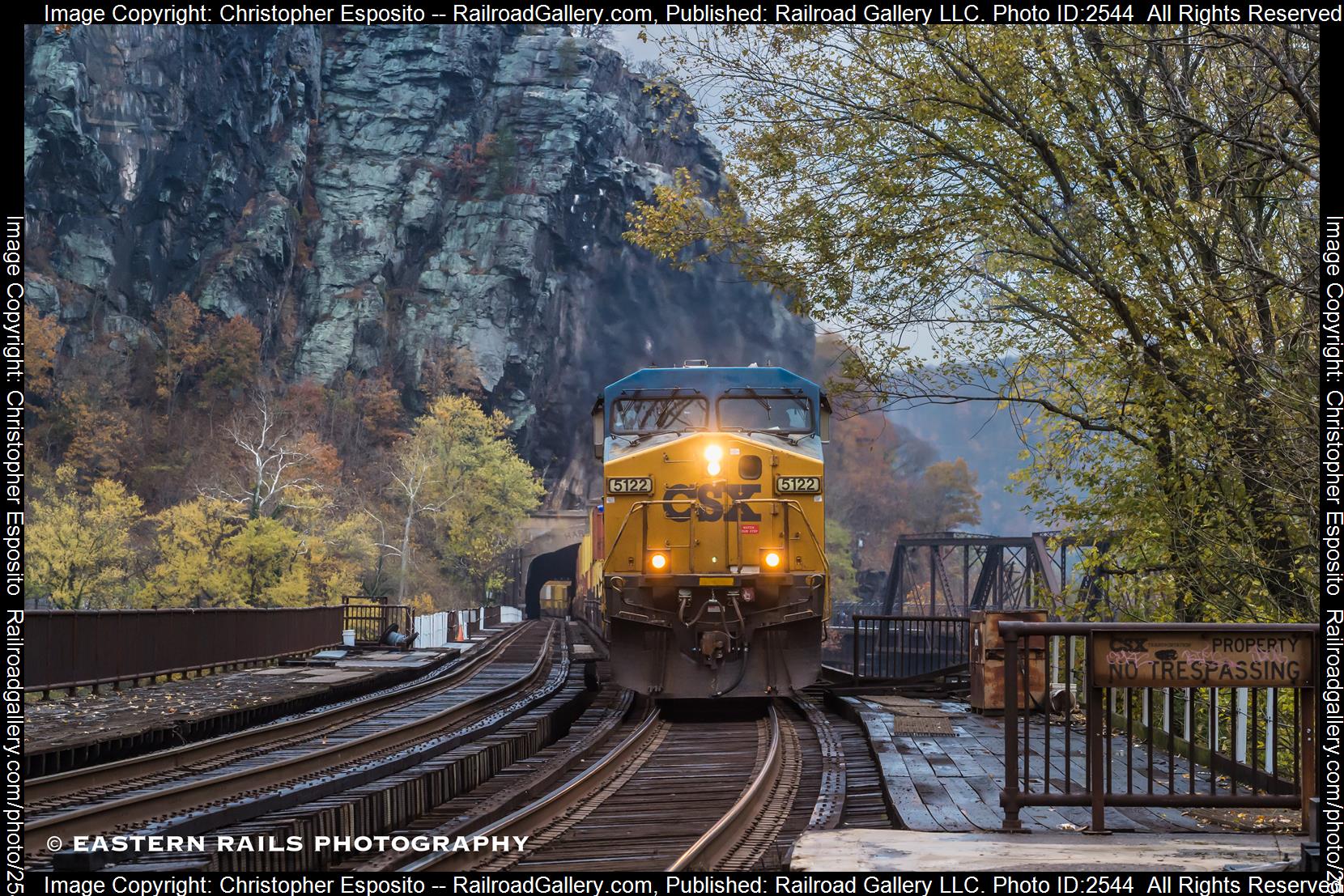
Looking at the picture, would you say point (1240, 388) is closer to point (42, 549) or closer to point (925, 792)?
point (925, 792)

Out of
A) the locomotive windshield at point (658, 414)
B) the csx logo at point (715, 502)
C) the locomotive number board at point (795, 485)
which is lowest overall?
the csx logo at point (715, 502)

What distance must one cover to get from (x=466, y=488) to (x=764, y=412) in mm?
53875

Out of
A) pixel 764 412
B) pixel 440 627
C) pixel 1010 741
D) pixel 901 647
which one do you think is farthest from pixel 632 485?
pixel 440 627

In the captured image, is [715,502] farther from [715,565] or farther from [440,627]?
[440,627]

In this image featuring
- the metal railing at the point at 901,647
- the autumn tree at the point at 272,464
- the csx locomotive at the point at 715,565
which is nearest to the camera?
the csx locomotive at the point at 715,565

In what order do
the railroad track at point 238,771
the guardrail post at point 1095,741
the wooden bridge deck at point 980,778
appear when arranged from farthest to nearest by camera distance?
the railroad track at point 238,771 → the wooden bridge deck at point 980,778 → the guardrail post at point 1095,741

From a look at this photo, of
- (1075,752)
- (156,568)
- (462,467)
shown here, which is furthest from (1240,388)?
(462,467)

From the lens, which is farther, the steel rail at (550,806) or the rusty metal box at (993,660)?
the rusty metal box at (993,660)

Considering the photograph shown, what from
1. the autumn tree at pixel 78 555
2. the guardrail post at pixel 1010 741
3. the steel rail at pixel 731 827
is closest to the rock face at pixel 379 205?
the autumn tree at pixel 78 555

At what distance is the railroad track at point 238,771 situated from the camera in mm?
8062

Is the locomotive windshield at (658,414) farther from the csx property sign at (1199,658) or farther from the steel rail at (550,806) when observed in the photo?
the csx property sign at (1199,658)

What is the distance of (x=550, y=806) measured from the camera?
29.5 feet

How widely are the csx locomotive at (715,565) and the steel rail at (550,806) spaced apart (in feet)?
9.72

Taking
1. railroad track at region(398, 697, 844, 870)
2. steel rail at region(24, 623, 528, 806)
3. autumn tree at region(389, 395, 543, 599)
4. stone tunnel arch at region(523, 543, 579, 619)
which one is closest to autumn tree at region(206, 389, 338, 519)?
autumn tree at region(389, 395, 543, 599)
